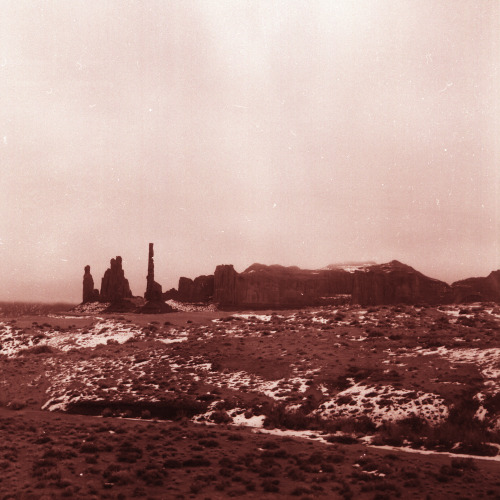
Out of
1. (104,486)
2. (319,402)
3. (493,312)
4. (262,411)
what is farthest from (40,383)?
(493,312)

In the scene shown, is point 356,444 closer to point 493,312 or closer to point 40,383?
point 40,383

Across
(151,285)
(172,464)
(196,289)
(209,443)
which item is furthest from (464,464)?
(196,289)

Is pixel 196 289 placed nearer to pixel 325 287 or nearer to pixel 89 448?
pixel 325 287

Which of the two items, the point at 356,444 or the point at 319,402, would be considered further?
the point at 319,402

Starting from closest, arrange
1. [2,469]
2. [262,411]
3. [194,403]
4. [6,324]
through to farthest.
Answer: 1. [2,469]
2. [262,411]
3. [194,403]
4. [6,324]

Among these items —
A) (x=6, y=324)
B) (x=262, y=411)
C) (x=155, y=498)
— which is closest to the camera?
(x=155, y=498)

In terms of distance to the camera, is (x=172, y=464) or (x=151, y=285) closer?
(x=172, y=464)
